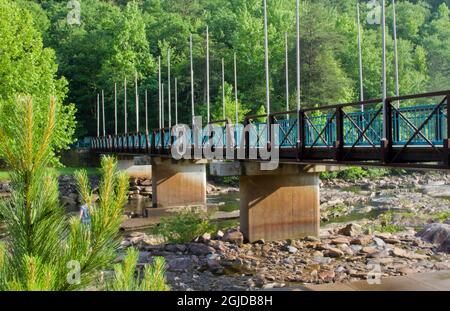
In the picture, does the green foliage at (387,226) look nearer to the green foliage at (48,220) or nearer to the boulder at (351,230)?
the boulder at (351,230)

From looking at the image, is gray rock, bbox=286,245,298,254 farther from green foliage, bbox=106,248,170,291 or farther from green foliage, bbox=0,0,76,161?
green foliage, bbox=106,248,170,291

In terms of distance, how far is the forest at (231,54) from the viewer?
50.0 meters

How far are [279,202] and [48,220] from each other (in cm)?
1709

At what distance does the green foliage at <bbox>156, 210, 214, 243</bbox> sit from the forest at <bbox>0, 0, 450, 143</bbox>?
19.2m

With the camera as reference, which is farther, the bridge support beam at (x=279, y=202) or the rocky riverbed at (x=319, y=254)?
the bridge support beam at (x=279, y=202)

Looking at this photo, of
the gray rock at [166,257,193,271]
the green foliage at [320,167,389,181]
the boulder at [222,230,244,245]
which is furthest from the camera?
the green foliage at [320,167,389,181]

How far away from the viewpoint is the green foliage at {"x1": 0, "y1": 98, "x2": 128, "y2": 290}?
131 inches

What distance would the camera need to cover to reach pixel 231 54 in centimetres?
5850

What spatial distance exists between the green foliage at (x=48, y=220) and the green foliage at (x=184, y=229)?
1723 cm

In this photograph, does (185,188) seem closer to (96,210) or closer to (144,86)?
(96,210)

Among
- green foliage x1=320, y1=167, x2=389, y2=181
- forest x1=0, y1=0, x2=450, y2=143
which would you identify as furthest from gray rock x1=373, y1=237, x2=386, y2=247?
green foliage x1=320, y1=167, x2=389, y2=181

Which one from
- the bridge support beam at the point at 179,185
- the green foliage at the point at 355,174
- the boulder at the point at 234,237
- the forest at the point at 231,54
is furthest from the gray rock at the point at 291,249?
the green foliage at the point at 355,174

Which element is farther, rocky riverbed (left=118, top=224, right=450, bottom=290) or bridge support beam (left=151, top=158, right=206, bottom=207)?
bridge support beam (left=151, top=158, right=206, bottom=207)
